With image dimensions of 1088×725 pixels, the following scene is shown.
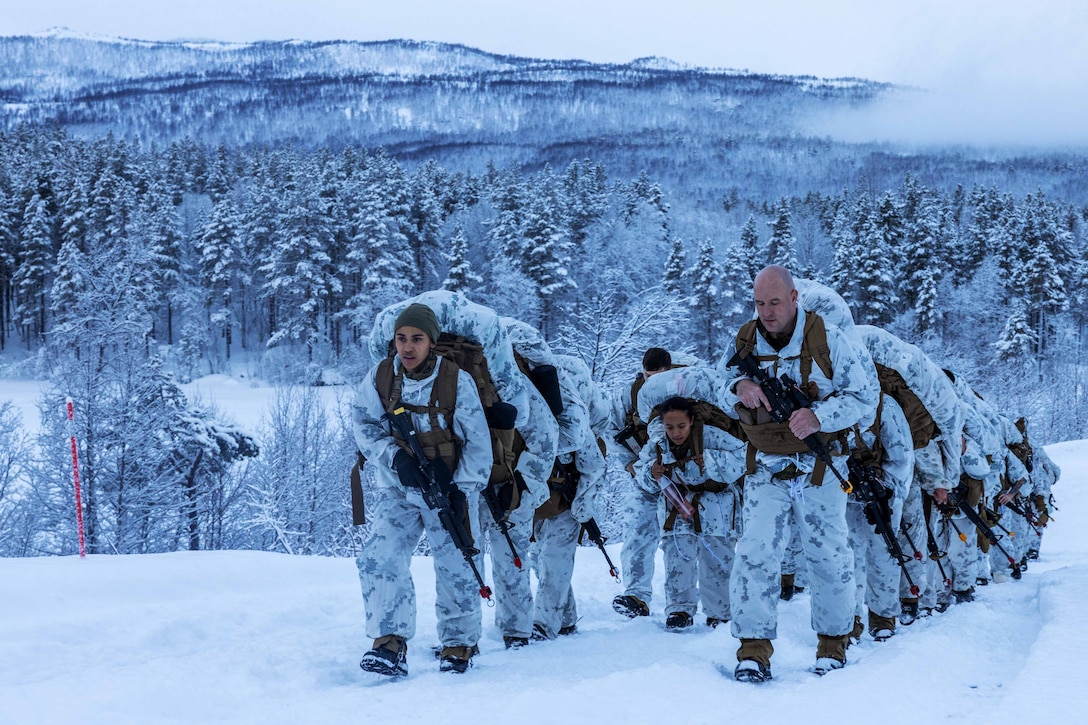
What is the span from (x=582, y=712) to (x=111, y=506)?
2480 centimetres

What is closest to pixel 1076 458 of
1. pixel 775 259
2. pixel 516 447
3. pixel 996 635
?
pixel 996 635

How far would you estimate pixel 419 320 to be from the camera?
4.62 m

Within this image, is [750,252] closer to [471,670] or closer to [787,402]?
[787,402]

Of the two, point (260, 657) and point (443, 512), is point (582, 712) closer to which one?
point (443, 512)

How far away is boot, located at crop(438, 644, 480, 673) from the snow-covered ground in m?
0.08

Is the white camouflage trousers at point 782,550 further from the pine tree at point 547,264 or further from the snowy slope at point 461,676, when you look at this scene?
the pine tree at point 547,264

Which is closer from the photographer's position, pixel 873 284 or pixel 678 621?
pixel 678 621

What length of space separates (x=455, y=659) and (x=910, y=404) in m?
3.63

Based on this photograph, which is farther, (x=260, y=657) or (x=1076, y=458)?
(x=1076, y=458)

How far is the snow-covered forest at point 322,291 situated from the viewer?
26.7 metres

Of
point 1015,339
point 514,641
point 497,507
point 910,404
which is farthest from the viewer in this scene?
point 1015,339

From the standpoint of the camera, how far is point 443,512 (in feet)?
15.6

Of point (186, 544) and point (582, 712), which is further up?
point (582, 712)

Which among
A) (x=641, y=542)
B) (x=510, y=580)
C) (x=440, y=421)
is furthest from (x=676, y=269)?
(x=440, y=421)
